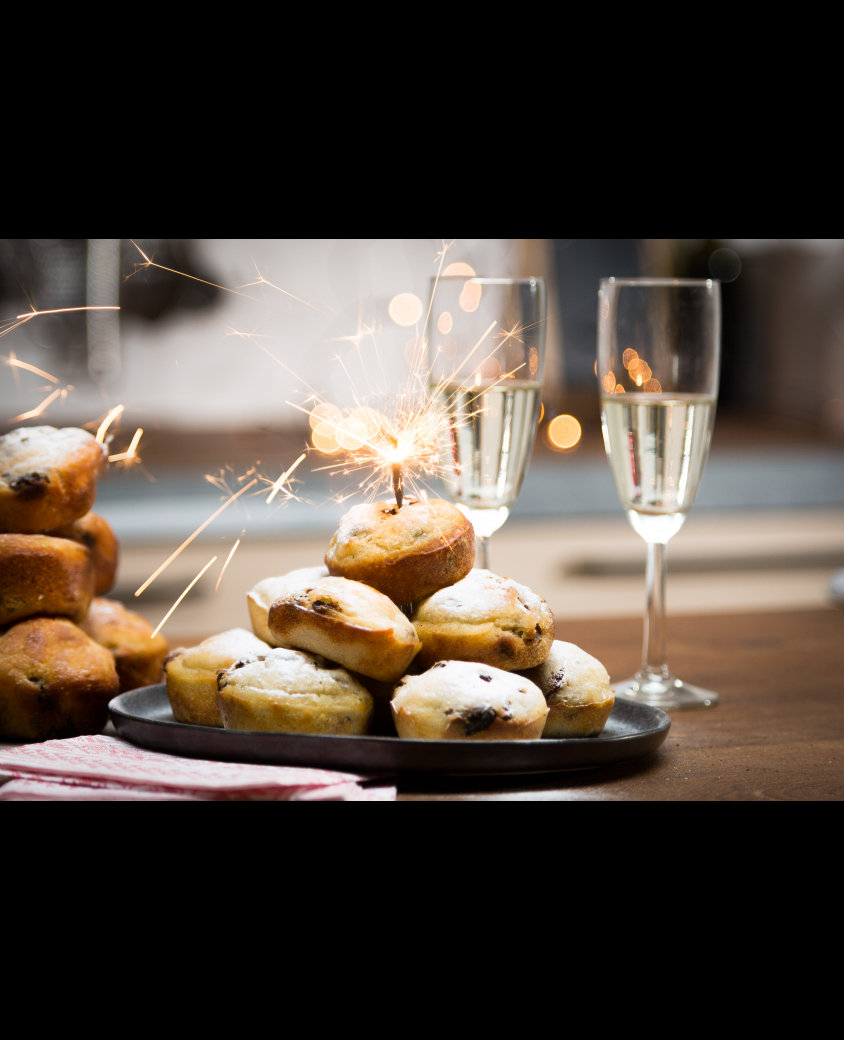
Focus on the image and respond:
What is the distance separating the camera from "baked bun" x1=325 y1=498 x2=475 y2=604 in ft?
2.37

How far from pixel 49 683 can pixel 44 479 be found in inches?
6.1

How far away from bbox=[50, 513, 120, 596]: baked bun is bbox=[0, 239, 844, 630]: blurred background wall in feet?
4.85

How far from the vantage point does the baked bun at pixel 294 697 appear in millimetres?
664

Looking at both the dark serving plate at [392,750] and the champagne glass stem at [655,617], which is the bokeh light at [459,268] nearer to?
the champagne glass stem at [655,617]

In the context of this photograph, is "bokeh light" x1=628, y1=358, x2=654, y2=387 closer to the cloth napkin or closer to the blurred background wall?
the cloth napkin

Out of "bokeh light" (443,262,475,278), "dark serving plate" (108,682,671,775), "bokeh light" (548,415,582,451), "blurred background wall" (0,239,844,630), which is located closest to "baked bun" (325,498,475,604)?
"dark serving plate" (108,682,671,775)

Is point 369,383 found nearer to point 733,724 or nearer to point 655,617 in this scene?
point 655,617

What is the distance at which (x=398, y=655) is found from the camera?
68cm
